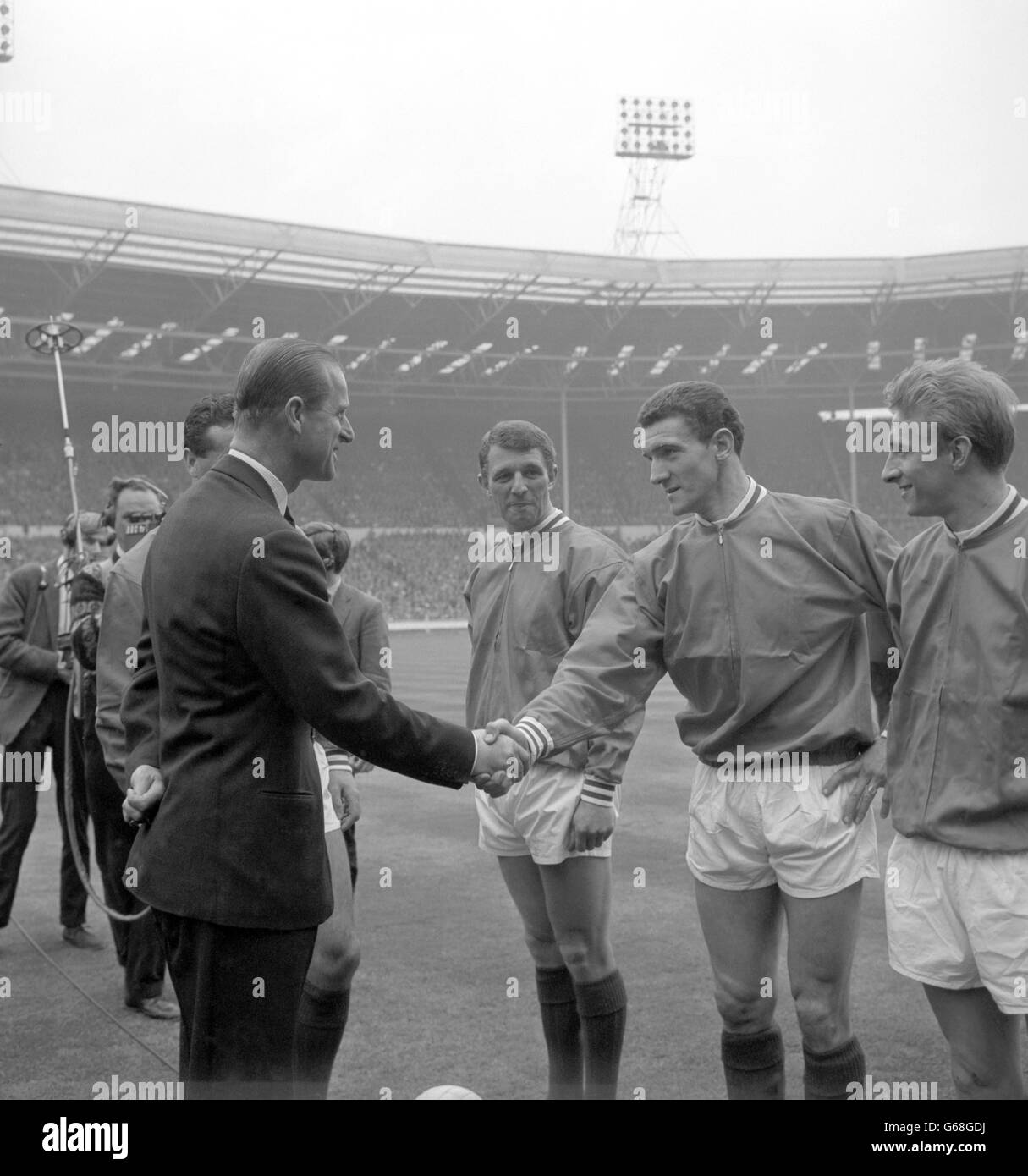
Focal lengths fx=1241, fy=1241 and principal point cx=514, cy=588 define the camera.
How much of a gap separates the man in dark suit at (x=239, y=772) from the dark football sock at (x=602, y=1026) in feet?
4.15

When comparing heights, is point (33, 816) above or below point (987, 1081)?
below

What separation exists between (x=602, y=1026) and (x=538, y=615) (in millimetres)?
1233

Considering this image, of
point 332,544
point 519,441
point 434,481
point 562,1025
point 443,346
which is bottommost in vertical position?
point 562,1025

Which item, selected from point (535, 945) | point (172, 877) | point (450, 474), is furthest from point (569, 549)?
point (450, 474)

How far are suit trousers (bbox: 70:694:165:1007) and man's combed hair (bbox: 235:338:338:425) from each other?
2.68 meters

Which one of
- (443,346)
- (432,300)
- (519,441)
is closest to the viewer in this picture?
(519,441)

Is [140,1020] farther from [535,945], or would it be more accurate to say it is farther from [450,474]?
[450,474]

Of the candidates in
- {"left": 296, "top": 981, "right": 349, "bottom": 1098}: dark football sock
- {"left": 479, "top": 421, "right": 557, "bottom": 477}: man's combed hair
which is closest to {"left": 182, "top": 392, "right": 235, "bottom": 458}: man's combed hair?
{"left": 479, "top": 421, "right": 557, "bottom": 477}: man's combed hair

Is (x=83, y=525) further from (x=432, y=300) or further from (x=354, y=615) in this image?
(x=432, y=300)

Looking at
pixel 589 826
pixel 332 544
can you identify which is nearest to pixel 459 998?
pixel 589 826

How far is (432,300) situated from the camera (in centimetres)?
3662

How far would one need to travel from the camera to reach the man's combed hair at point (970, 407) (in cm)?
275

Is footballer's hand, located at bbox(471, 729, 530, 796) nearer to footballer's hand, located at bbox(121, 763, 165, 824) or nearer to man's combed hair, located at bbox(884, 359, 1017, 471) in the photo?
footballer's hand, located at bbox(121, 763, 165, 824)

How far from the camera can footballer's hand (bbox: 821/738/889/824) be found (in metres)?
3.11
